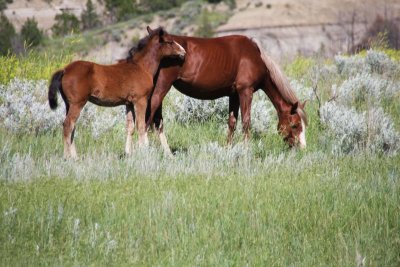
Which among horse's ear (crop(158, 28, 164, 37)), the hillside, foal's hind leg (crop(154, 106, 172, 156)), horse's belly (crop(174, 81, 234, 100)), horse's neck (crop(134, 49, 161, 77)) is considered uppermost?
horse's ear (crop(158, 28, 164, 37))

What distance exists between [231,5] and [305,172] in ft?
249

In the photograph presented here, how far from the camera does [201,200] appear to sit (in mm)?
5988

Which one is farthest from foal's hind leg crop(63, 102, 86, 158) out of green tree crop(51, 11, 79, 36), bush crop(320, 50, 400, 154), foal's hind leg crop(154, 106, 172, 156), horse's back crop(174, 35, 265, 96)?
green tree crop(51, 11, 79, 36)

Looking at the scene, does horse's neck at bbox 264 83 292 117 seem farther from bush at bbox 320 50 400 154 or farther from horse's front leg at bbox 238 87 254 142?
bush at bbox 320 50 400 154

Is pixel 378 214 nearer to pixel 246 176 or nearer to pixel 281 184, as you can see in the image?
pixel 281 184

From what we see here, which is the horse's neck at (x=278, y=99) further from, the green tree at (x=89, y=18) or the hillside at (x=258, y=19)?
the green tree at (x=89, y=18)

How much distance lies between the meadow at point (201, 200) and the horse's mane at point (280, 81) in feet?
2.10

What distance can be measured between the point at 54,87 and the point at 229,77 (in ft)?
9.18

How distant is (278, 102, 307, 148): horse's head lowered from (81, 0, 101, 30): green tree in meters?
67.5

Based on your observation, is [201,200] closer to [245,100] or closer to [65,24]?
[245,100]

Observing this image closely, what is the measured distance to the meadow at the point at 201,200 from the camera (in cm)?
492

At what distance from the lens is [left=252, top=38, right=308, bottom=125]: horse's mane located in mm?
9242

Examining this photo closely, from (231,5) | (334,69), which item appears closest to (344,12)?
(231,5)

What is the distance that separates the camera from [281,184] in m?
6.61
